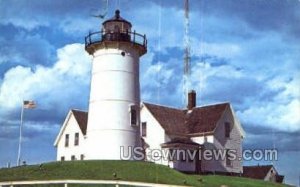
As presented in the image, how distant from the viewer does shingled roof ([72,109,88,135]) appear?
41.4m

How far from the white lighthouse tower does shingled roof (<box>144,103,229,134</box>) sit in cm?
528

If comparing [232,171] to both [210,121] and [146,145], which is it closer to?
[210,121]

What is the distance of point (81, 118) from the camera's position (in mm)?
42469

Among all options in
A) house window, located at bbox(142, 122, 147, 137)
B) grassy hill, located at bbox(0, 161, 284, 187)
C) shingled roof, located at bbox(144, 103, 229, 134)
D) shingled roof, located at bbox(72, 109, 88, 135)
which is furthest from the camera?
shingled roof, located at bbox(72, 109, 88, 135)

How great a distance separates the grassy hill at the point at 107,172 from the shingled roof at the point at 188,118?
27.3 ft

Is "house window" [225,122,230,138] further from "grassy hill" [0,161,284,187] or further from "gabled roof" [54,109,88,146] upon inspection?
"gabled roof" [54,109,88,146]

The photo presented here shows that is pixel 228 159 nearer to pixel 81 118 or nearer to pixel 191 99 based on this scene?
pixel 191 99

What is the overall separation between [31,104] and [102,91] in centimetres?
481

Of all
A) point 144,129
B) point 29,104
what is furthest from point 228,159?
point 29,104

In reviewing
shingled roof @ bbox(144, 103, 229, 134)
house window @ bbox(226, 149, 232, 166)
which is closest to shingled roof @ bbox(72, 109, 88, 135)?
shingled roof @ bbox(144, 103, 229, 134)

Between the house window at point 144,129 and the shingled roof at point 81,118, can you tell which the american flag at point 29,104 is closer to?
the shingled roof at point 81,118

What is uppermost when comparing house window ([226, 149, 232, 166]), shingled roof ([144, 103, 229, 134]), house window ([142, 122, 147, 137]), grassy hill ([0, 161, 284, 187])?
shingled roof ([144, 103, 229, 134])

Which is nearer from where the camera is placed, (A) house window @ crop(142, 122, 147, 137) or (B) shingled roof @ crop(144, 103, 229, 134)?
(B) shingled roof @ crop(144, 103, 229, 134)

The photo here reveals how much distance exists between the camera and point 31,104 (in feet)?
113
